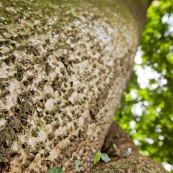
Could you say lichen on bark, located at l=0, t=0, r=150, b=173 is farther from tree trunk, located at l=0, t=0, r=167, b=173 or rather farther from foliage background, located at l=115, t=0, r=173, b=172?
→ foliage background, located at l=115, t=0, r=173, b=172

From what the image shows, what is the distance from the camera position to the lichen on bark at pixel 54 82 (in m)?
1.08

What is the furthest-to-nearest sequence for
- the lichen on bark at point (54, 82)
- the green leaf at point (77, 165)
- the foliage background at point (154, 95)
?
the foliage background at point (154, 95) → the green leaf at point (77, 165) → the lichen on bark at point (54, 82)

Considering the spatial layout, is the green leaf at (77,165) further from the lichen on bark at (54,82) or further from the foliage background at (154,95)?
the foliage background at (154,95)

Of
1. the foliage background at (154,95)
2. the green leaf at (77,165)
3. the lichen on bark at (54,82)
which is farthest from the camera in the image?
the foliage background at (154,95)

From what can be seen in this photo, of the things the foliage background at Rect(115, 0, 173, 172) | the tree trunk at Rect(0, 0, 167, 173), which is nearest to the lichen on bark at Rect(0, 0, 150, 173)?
the tree trunk at Rect(0, 0, 167, 173)

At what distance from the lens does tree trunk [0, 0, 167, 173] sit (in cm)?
108

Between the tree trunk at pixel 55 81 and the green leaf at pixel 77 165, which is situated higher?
the tree trunk at pixel 55 81

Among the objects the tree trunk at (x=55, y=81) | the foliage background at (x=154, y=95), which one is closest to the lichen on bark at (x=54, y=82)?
the tree trunk at (x=55, y=81)

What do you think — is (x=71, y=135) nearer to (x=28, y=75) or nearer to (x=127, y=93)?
(x=28, y=75)

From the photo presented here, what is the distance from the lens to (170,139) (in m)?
4.44

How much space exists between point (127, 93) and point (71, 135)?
13.4 feet

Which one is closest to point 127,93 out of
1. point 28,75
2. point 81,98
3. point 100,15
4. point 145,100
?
point 145,100

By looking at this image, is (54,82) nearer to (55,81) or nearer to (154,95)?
(55,81)

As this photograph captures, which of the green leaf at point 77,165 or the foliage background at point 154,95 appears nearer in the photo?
the green leaf at point 77,165
